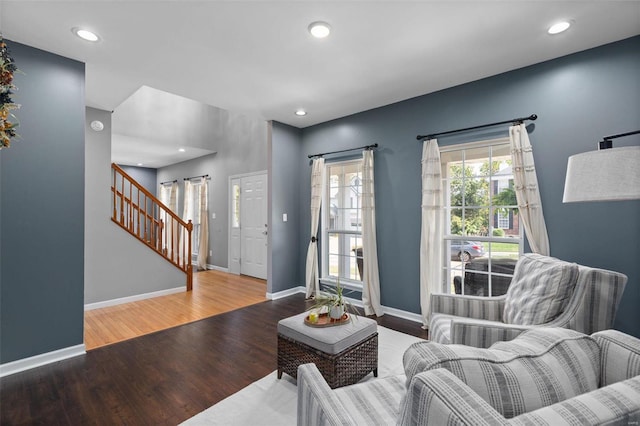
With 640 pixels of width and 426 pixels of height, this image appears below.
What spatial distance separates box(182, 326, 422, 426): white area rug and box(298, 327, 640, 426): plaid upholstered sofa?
4.91 ft

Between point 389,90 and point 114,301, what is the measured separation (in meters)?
4.62

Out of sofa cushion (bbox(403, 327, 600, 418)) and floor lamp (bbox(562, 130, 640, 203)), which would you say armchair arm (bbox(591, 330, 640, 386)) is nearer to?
sofa cushion (bbox(403, 327, 600, 418))

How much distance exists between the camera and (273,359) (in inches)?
106

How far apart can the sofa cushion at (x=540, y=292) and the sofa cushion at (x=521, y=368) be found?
1367 mm

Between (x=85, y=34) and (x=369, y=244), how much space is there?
3482mm

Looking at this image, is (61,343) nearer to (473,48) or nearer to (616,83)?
(473,48)

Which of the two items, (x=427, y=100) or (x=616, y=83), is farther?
(x=427, y=100)

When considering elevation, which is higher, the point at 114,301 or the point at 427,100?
the point at 427,100

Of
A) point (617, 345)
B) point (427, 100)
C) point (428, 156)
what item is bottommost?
point (617, 345)

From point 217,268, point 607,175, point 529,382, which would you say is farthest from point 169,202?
point 529,382

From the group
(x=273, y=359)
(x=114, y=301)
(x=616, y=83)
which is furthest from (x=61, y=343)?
(x=616, y=83)

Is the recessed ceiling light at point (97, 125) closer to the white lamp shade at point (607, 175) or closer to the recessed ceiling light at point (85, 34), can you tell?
the recessed ceiling light at point (85, 34)

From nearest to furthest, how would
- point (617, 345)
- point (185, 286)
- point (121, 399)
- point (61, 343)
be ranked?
point (617, 345), point (121, 399), point (61, 343), point (185, 286)

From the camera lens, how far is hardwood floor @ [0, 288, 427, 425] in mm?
1953
